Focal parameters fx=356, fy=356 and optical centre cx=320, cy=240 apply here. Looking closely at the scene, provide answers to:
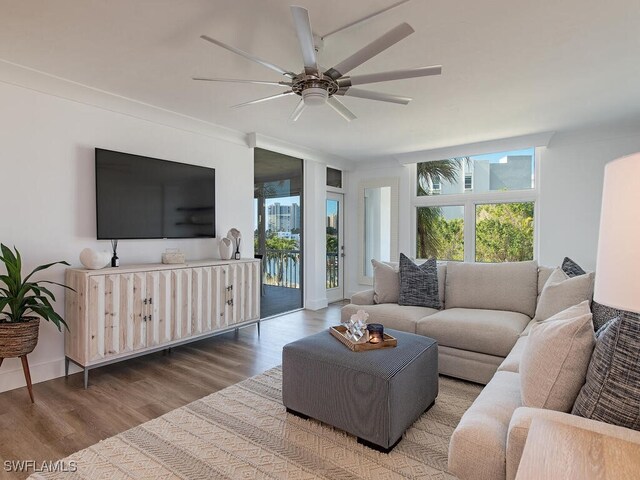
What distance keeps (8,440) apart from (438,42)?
365cm

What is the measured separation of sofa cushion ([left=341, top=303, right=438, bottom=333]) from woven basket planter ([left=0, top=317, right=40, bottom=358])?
259 centimetres

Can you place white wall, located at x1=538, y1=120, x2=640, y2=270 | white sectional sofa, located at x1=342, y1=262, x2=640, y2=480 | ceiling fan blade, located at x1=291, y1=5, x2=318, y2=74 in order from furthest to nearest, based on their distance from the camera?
white wall, located at x1=538, y1=120, x2=640, y2=270 < ceiling fan blade, located at x1=291, y1=5, x2=318, y2=74 < white sectional sofa, located at x1=342, y1=262, x2=640, y2=480

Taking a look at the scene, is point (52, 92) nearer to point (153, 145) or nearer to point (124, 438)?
point (153, 145)

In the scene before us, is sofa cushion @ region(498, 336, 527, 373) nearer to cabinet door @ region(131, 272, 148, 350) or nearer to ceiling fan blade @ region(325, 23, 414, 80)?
ceiling fan blade @ region(325, 23, 414, 80)

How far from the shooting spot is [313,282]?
18.7ft

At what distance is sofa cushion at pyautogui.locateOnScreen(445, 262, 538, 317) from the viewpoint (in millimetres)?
3363

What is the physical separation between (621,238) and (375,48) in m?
1.52

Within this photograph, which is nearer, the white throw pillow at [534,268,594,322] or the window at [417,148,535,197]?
the white throw pillow at [534,268,594,322]

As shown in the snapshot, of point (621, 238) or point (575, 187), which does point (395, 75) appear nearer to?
point (621, 238)

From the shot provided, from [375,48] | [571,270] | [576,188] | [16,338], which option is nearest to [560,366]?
[375,48]

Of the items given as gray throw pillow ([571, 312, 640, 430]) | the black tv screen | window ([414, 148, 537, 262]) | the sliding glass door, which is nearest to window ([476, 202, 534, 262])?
window ([414, 148, 537, 262])

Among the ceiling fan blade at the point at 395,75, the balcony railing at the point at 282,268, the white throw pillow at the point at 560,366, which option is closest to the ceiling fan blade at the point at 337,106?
the ceiling fan blade at the point at 395,75

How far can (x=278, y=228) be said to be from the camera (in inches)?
213

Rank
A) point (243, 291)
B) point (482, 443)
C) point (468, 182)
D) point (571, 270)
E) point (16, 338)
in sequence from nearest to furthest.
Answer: point (482, 443), point (16, 338), point (571, 270), point (243, 291), point (468, 182)
